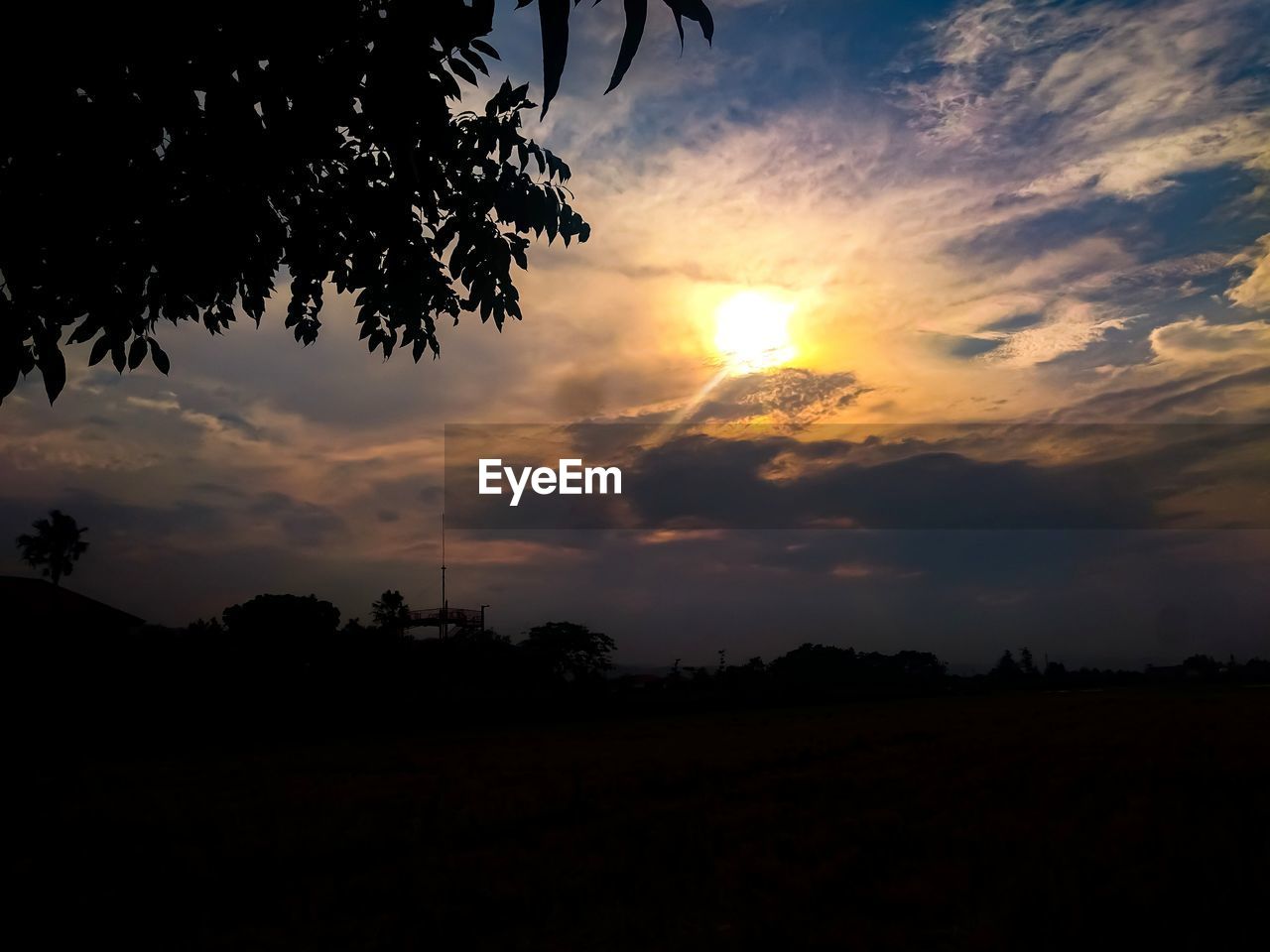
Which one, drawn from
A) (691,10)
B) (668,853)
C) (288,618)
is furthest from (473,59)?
(288,618)

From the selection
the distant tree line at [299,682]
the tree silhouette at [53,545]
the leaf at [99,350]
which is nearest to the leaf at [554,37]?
the leaf at [99,350]

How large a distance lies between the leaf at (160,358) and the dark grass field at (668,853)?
4.19 meters

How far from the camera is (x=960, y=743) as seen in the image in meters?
19.1

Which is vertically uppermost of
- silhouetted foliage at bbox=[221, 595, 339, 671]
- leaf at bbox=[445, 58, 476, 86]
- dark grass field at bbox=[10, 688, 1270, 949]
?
leaf at bbox=[445, 58, 476, 86]

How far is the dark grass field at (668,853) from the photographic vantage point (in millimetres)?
5992

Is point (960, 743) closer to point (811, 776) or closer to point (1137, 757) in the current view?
point (1137, 757)

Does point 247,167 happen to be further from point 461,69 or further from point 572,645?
point 572,645

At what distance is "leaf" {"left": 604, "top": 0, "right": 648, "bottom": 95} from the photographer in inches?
58.1

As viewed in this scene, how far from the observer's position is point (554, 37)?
4.70 feet

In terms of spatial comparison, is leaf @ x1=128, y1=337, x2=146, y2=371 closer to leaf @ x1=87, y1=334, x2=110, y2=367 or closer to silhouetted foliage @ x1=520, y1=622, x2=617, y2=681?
leaf @ x1=87, y1=334, x2=110, y2=367

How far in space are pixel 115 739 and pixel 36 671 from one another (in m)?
2.60

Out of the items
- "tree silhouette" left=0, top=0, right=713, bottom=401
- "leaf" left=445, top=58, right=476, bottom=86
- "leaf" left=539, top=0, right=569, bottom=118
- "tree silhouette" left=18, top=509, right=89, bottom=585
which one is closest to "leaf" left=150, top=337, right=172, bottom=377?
"tree silhouette" left=0, top=0, right=713, bottom=401

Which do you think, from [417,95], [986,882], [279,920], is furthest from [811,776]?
[417,95]

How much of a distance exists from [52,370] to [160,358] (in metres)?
1.05
